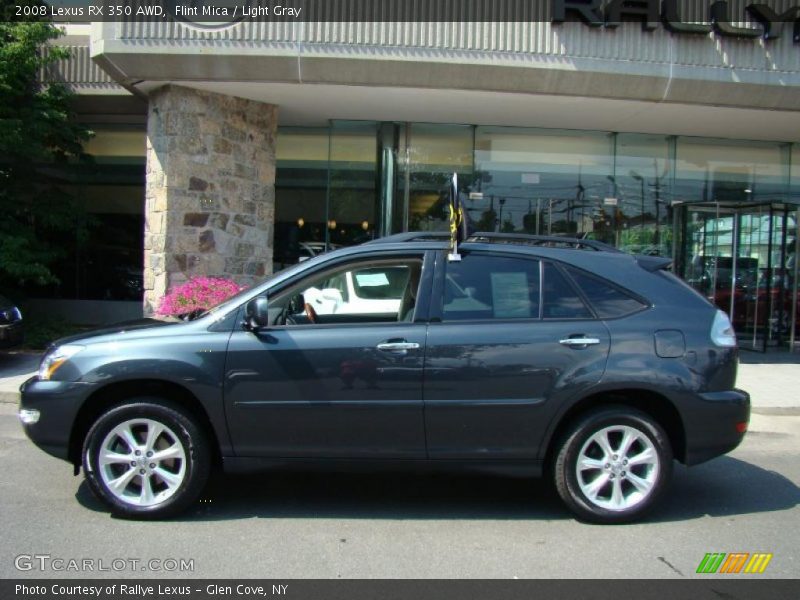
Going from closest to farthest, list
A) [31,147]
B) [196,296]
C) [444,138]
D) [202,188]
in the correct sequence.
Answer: [196,296] < [202,188] < [31,147] < [444,138]

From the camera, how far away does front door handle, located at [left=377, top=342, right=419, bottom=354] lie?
422 centimetres

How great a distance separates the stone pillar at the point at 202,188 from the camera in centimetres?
1010

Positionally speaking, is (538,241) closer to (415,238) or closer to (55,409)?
(415,238)

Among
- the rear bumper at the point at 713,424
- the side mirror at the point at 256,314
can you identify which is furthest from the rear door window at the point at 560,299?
the side mirror at the point at 256,314

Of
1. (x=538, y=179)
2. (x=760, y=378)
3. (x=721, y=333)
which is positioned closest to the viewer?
(x=721, y=333)

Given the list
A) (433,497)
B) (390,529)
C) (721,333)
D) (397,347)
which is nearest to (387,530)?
(390,529)

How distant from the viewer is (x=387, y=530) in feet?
13.9

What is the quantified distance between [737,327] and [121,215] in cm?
1317

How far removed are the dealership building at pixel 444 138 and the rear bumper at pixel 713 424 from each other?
6.60 m

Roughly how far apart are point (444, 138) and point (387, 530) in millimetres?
9409

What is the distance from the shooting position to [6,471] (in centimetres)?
534

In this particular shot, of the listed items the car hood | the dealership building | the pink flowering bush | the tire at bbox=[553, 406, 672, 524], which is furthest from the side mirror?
the dealership building
